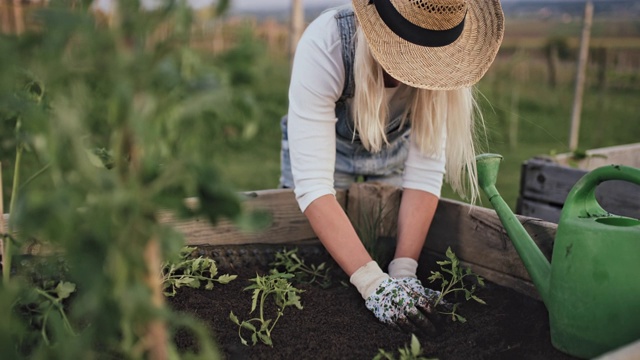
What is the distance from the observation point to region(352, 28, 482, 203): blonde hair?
1.82 m

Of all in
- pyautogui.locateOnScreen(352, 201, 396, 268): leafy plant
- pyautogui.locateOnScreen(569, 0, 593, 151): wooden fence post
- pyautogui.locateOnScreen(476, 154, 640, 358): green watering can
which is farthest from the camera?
pyautogui.locateOnScreen(569, 0, 593, 151): wooden fence post

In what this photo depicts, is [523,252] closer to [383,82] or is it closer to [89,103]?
[383,82]

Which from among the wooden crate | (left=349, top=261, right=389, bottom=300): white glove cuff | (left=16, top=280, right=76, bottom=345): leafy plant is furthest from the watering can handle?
the wooden crate

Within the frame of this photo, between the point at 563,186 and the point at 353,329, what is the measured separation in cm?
136

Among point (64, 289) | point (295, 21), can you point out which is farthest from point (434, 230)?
point (295, 21)

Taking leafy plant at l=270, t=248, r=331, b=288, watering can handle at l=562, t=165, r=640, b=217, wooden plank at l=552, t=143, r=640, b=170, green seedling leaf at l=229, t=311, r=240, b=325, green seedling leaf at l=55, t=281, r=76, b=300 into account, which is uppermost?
watering can handle at l=562, t=165, r=640, b=217

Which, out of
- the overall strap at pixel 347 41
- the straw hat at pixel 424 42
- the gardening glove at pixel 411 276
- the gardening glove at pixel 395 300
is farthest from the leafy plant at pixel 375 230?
the straw hat at pixel 424 42

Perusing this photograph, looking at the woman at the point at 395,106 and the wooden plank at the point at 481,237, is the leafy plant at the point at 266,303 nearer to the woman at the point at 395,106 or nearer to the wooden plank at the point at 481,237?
the woman at the point at 395,106

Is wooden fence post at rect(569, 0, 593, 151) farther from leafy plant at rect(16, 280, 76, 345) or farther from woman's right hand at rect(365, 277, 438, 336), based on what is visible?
leafy plant at rect(16, 280, 76, 345)

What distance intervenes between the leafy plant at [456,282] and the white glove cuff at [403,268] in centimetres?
6

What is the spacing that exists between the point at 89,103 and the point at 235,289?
109 cm

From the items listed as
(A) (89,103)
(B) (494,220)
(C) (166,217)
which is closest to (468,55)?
(B) (494,220)

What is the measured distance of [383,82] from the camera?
1.84 m

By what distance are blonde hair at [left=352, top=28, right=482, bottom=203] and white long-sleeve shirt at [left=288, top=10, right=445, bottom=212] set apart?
0.08m
